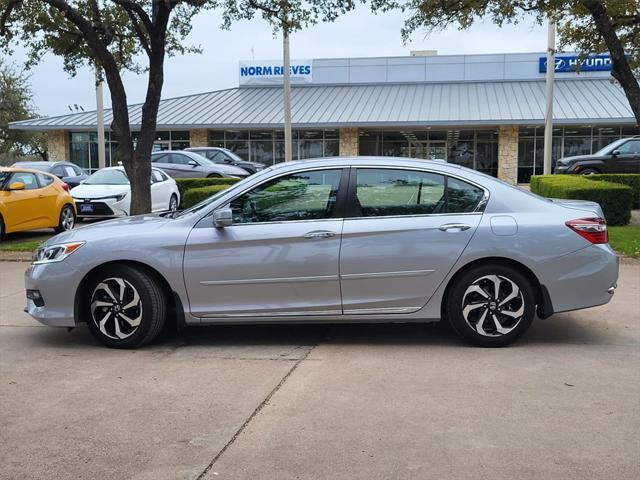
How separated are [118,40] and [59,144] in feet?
79.5

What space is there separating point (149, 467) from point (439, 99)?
3353 centimetres

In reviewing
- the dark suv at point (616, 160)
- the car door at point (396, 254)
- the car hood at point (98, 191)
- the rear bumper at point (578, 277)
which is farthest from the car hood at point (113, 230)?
the dark suv at point (616, 160)

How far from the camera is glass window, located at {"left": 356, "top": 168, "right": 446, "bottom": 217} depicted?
563 centimetres

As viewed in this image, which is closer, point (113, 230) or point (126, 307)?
point (126, 307)

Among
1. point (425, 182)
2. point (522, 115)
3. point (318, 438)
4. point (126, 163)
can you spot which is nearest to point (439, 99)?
point (522, 115)

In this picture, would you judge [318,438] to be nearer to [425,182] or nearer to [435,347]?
[435,347]

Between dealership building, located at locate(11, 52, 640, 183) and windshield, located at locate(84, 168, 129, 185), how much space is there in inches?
640

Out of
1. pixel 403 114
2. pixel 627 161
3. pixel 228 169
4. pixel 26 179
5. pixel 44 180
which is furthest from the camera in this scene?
pixel 403 114

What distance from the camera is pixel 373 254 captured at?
17.9 ft

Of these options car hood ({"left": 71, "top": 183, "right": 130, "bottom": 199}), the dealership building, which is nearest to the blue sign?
the dealership building

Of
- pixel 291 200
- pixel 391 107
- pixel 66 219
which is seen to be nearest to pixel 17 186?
pixel 66 219

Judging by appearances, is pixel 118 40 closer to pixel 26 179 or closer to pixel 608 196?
pixel 26 179

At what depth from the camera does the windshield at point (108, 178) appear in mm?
16406

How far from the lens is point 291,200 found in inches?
223
